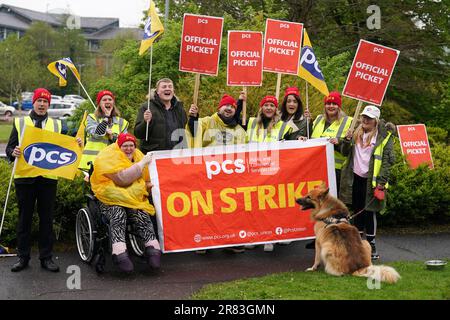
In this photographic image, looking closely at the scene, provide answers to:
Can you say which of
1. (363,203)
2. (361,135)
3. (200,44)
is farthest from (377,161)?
(200,44)

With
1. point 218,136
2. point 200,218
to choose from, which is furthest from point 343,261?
point 218,136

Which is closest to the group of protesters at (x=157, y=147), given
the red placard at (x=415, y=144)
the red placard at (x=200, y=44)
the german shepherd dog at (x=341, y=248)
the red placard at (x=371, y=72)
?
the red placard at (x=371, y=72)

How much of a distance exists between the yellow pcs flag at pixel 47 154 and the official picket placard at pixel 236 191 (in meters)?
1.00

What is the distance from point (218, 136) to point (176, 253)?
1657mm

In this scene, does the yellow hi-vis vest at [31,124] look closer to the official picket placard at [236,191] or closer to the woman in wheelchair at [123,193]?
the woman in wheelchair at [123,193]

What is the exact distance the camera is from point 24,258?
7730 millimetres

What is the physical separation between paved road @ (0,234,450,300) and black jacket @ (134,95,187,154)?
1.47 metres

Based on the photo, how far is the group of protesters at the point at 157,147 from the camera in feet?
24.9

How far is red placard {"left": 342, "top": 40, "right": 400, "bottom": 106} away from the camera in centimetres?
859

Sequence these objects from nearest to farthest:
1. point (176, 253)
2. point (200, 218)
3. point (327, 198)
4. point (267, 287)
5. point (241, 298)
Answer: point (241, 298), point (267, 287), point (327, 198), point (200, 218), point (176, 253)

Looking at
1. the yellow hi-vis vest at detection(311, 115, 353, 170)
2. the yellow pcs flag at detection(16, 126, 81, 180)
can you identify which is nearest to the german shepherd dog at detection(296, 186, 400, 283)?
the yellow hi-vis vest at detection(311, 115, 353, 170)

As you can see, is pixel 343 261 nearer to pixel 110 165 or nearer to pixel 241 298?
pixel 241 298

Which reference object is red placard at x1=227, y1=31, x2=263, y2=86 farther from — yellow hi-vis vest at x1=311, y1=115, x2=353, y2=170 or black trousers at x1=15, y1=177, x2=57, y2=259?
black trousers at x1=15, y1=177, x2=57, y2=259
